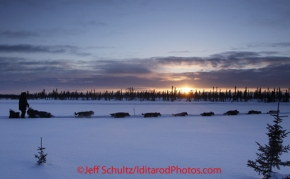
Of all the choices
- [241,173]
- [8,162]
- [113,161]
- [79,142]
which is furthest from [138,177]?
[79,142]

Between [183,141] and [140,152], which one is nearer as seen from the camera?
[140,152]

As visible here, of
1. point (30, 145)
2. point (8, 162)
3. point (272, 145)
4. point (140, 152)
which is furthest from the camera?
point (30, 145)

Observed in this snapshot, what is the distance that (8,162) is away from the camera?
26.0ft

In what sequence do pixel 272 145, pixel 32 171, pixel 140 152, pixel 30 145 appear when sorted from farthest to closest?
pixel 30 145, pixel 140 152, pixel 32 171, pixel 272 145

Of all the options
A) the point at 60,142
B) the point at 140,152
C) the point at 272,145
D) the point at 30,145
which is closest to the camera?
the point at 272,145

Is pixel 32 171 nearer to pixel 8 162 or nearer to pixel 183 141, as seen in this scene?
pixel 8 162

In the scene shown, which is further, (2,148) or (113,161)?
(2,148)

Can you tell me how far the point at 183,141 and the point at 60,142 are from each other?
6.55 metres

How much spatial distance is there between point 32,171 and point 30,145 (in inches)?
161

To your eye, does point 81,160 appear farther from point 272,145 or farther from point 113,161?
point 272,145

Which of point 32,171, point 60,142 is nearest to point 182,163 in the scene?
point 32,171

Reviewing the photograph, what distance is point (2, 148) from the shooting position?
10.0 meters

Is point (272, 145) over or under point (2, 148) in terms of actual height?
over

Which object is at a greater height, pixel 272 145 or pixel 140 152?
pixel 272 145
